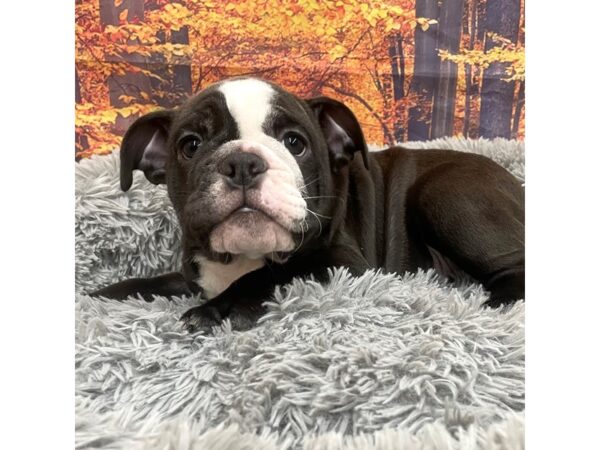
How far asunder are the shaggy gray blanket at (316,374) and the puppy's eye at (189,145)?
0.27m

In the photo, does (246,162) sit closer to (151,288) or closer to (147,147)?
(147,147)

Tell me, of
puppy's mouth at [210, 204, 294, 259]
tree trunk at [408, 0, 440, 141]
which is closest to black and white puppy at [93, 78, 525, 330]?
puppy's mouth at [210, 204, 294, 259]

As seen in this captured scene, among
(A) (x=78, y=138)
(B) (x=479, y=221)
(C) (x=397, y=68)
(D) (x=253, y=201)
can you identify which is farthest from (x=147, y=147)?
(B) (x=479, y=221)

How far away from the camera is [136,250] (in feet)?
4.39

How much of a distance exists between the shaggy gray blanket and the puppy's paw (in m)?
0.02

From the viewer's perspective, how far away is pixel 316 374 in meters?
0.83

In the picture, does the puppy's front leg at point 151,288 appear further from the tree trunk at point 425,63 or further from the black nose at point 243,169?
the tree trunk at point 425,63

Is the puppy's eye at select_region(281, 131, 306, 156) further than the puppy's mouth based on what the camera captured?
Yes

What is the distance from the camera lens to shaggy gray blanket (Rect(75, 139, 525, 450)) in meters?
0.78

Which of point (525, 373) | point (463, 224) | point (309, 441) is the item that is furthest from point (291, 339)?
point (463, 224)

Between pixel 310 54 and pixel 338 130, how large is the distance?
18 centimetres

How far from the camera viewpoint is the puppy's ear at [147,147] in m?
1.17

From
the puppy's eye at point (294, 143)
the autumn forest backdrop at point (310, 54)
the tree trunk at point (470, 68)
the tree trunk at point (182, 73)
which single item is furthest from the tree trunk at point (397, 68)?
the tree trunk at point (182, 73)

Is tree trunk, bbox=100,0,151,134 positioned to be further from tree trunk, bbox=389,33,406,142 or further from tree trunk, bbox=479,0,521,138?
tree trunk, bbox=479,0,521,138
